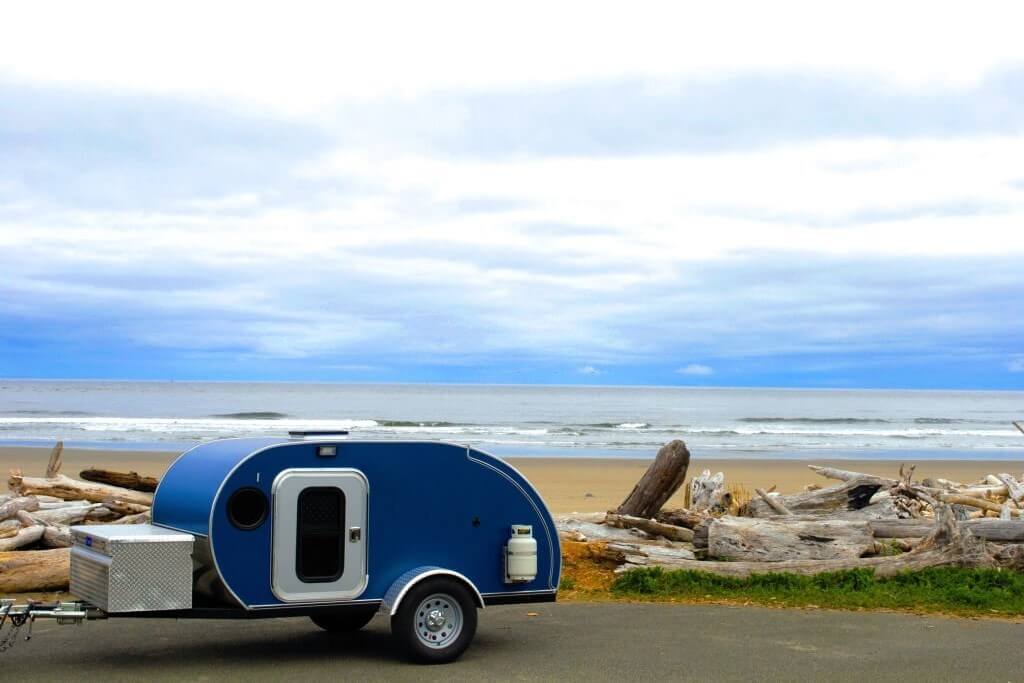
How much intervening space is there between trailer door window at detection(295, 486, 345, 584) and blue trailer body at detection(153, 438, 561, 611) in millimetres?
229

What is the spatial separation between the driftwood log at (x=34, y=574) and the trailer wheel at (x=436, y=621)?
516 cm

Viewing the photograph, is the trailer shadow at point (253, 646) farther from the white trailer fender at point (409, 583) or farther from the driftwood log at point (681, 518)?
the driftwood log at point (681, 518)

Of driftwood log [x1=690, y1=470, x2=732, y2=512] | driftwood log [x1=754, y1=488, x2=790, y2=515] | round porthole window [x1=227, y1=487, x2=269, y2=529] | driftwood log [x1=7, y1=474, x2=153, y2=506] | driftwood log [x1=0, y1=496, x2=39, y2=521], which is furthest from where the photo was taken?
driftwood log [x1=690, y1=470, x2=732, y2=512]

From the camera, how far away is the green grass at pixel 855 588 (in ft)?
40.6

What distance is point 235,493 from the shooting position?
29.1 ft

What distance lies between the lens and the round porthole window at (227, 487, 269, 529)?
29.1ft

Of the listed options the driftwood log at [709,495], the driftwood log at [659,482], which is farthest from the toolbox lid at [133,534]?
the driftwood log at [709,495]

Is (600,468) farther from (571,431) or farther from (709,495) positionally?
(571,431)

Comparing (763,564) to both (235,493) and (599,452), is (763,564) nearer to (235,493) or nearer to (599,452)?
(235,493)

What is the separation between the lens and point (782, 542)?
13953 millimetres

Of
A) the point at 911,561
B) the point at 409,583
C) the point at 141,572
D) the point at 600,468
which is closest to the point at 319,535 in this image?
the point at 409,583

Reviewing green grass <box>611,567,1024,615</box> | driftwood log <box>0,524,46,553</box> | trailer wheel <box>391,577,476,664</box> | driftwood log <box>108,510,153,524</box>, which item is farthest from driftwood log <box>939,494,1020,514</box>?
driftwood log <box>0,524,46,553</box>

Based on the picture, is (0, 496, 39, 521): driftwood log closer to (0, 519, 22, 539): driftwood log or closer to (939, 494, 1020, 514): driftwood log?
Result: (0, 519, 22, 539): driftwood log

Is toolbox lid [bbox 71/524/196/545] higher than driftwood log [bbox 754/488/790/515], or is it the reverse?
toolbox lid [bbox 71/524/196/545]
